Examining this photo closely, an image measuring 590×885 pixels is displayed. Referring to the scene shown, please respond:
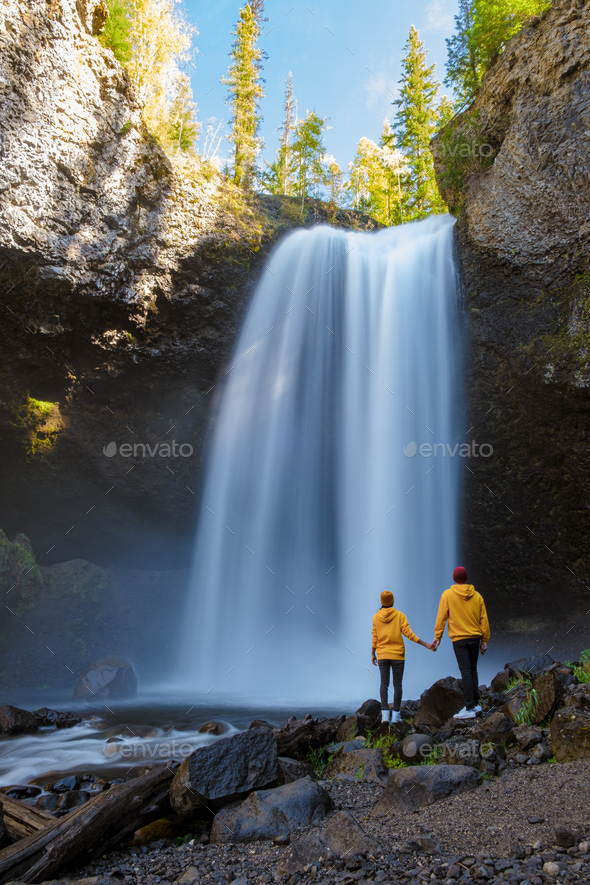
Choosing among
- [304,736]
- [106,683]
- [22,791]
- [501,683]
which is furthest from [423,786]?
[106,683]

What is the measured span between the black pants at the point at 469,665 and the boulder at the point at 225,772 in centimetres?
227

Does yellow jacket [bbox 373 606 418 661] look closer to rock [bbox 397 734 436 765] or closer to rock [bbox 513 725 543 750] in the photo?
rock [bbox 397 734 436 765]

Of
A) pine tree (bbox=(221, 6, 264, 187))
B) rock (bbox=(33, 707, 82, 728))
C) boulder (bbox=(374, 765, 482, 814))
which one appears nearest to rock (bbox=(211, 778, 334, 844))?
boulder (bbox=(374, 765, 482, 814))

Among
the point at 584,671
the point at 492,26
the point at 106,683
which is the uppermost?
the point at 492,26

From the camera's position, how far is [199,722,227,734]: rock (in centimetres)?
691

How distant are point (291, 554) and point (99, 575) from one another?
590cm

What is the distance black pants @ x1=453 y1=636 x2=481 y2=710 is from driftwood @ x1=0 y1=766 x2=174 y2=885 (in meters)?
3.15

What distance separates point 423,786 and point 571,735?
1247 millimetres

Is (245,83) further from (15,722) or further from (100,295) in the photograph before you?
(15,722)

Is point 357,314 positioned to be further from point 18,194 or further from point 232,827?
point 232,827

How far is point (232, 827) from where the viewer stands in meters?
3.32

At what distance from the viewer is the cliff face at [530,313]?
29.1 ft

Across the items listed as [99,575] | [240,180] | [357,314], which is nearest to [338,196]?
[240,180]

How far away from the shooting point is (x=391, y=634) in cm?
558
